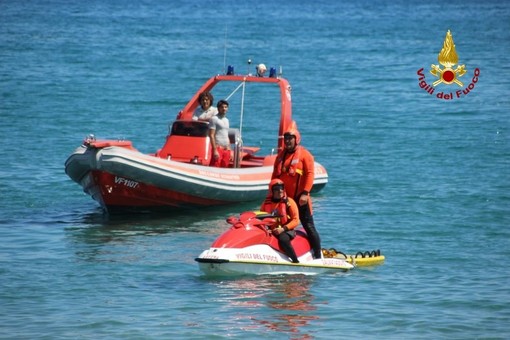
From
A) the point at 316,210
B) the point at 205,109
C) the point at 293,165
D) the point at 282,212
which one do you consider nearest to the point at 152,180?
the point at 205,109

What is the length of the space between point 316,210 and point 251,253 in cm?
570

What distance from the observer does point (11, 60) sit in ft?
156

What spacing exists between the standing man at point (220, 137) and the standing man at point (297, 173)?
4.67 meters

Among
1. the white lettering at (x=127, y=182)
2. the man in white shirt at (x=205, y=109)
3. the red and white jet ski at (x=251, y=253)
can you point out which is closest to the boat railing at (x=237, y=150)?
the man in white shirt at (x=205, y=109)

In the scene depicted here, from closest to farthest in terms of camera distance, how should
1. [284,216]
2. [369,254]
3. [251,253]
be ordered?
[251,253], [284,216], [369,254]

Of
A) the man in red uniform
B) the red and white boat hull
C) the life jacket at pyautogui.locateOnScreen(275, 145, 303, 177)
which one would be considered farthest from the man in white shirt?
the man in red uniform

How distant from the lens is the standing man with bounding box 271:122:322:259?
15.4 meters

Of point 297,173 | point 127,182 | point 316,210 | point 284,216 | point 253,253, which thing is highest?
point 297,173

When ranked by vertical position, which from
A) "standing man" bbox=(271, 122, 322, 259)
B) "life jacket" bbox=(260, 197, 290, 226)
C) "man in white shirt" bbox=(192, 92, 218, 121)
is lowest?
"life jacket" bbox=(260, 197, 290, 226)

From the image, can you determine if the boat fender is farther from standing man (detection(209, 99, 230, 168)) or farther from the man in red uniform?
standing man (detection(209, 99, 230, 168))

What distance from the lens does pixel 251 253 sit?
1505 cm

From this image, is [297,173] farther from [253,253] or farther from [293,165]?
[253,253]

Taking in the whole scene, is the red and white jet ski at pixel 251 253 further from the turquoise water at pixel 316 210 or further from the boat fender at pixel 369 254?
the boat fender at pixel 369 254

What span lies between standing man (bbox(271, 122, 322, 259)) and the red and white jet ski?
0.31 meters
